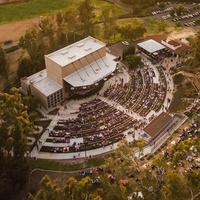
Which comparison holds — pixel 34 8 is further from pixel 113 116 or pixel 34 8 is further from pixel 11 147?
pixel 11 147

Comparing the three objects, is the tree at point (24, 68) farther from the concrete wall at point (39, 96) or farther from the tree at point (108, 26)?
the tree at point (108, 26)

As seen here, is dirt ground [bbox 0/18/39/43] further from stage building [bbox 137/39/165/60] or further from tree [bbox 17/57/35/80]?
stage building [bbox 137/39/165/60]

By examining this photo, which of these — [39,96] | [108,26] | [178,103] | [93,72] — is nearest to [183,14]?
[108,26]

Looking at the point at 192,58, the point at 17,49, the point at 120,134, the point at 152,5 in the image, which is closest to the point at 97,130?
the point at 120,134

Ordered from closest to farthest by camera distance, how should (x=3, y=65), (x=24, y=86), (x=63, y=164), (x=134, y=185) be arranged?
(x=134, y=185), (x=63, y=164), (x=24, y=86), (x=3, y=65)

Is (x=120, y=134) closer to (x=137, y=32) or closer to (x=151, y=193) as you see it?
(x=151, y=193)

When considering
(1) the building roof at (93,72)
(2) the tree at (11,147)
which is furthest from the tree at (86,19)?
(2) the tree at (11,147)
